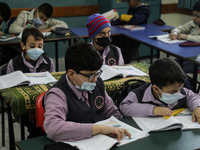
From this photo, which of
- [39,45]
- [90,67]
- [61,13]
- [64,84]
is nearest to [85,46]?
[90,67]

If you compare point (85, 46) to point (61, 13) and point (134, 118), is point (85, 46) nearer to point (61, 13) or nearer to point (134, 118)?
point (134, 118)

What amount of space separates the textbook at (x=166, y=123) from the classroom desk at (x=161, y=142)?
0.08ft

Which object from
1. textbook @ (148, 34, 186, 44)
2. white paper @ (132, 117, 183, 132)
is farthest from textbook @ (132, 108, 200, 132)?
textbook @ (148, 34, 186, 44)

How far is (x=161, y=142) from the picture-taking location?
1438 mm

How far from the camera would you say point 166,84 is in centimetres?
171

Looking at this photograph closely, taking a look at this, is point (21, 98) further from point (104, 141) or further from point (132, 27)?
point (132, 27)

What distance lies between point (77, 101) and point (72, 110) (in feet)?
0.20

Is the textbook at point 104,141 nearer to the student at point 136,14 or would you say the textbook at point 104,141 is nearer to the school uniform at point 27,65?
the school uniform at point 27,65

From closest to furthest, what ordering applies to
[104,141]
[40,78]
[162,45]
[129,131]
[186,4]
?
[104,141]
[129,131]
[40,78]
[162,45]
[186,4]

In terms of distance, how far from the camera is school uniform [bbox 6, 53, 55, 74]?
8.61 feet

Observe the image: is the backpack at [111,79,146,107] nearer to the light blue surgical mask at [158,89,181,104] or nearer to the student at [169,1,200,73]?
the light blue surgical mask at [158,89,181,104]

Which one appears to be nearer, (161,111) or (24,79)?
(161,111)

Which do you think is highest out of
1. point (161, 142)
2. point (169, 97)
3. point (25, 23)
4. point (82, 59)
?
point (82, 59)

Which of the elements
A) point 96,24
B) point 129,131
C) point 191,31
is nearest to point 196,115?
point 129,131
